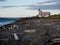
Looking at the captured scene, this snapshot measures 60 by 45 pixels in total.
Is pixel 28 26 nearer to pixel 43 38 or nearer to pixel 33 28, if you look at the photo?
pixel 33 28

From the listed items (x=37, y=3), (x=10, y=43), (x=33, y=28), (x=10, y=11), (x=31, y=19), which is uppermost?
(x=37, y=3)

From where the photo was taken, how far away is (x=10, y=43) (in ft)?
6.66

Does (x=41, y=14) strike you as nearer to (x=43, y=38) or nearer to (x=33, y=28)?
(x=33, y=28)

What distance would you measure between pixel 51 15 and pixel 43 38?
46 centimetres

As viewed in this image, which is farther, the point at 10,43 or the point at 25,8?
the point at 25,8

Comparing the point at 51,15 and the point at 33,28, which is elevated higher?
the point at 51,15

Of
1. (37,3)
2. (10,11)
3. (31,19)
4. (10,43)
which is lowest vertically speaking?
(10,43)

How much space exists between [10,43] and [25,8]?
71cm

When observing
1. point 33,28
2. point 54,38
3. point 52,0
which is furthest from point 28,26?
point 52,0

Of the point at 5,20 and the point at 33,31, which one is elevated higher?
the point at 5,20

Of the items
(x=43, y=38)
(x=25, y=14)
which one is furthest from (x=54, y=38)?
(x=25, y=14)

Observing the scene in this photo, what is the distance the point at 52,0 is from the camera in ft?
7.33

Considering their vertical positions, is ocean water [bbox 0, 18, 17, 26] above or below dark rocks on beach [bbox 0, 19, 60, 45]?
above

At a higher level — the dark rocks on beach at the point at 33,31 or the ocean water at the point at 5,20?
the ocean water at the point at 5,20
